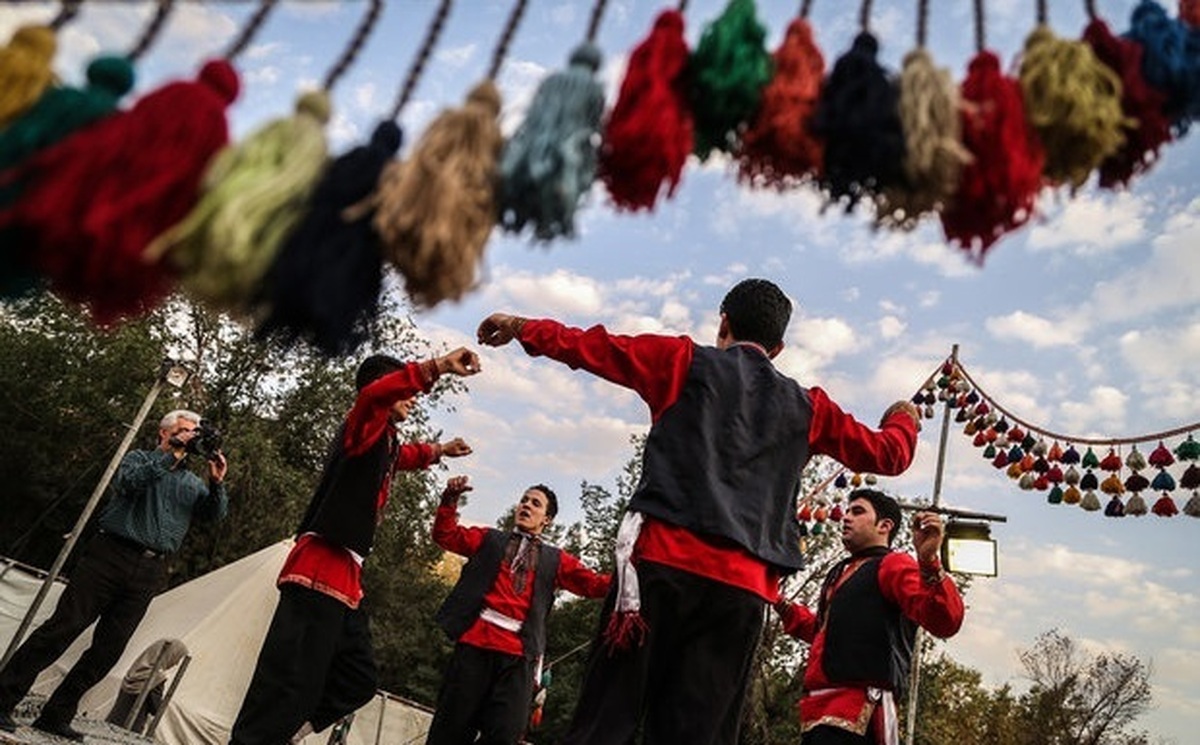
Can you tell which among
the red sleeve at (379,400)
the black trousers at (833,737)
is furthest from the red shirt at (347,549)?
the black trousers at (833,737)

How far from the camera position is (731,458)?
2229mm

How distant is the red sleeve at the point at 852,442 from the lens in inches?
96.1

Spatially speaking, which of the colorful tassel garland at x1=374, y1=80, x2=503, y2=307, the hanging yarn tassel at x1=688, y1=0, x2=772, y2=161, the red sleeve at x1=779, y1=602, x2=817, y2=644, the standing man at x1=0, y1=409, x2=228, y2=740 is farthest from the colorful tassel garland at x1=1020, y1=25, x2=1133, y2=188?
the standing man at x1=0, y1=409, x2=228, y2=740

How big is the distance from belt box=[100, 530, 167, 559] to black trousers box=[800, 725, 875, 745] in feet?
10.5

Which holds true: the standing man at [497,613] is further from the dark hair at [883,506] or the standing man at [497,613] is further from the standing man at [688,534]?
the standing man at [688,534]

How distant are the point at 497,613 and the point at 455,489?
727 millimetres

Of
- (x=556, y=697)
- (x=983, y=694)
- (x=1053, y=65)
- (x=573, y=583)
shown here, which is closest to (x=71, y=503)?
(x=556, y=697)

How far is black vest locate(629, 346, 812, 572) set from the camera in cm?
217

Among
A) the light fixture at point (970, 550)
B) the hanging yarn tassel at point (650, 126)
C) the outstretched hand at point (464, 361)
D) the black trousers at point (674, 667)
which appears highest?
the light fixture at point (970, 550)

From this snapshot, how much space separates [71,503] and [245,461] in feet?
15.9

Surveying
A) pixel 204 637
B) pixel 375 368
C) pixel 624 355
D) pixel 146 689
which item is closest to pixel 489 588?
pixel 375 368

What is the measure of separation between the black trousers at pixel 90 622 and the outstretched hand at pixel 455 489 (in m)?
1.47

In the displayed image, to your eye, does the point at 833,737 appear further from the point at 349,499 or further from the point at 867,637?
the point at 349,499

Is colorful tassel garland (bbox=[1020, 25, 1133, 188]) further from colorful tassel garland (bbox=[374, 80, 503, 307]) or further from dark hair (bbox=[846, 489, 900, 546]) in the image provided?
dark hair (bbox=[846, 489, 900, 546])
